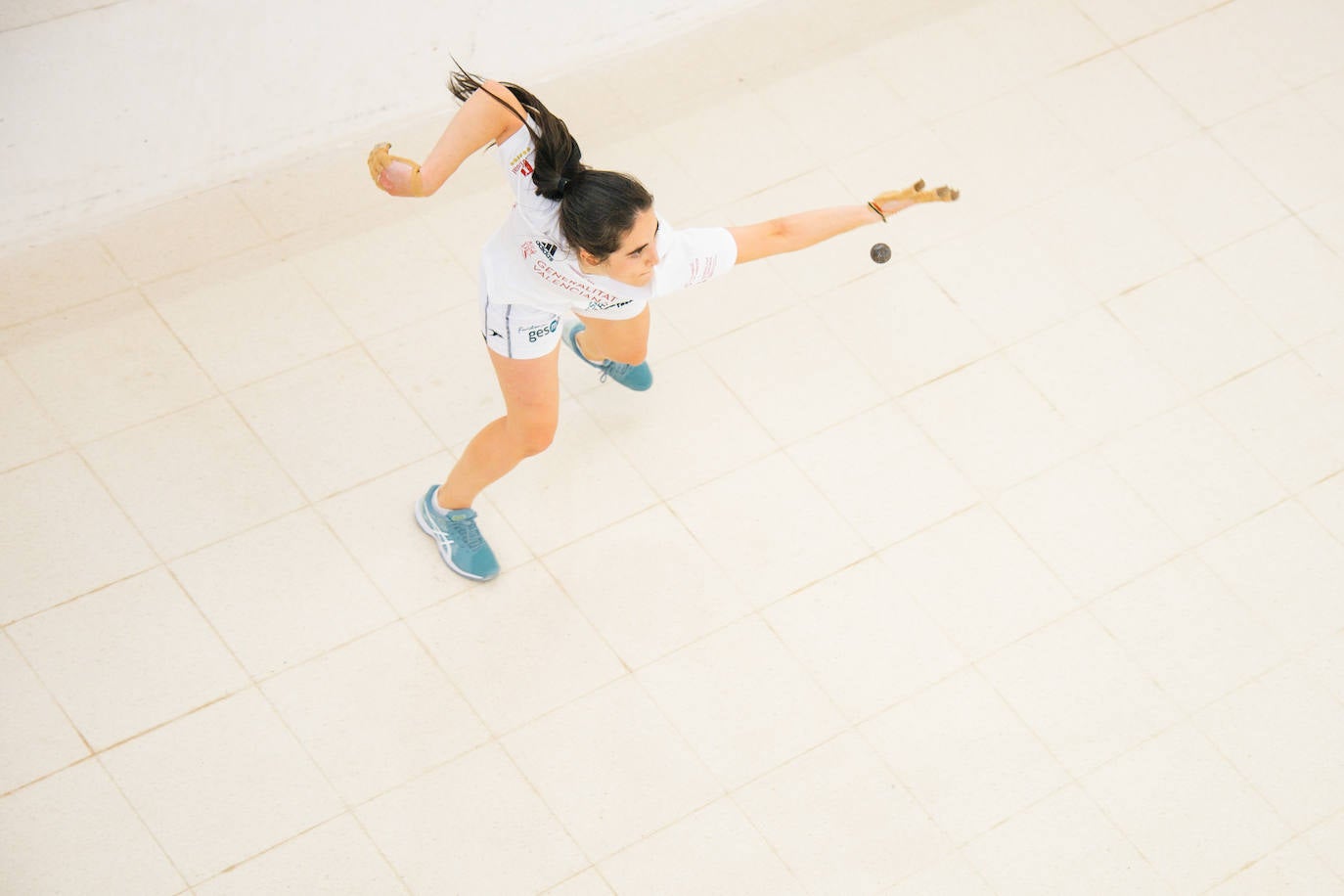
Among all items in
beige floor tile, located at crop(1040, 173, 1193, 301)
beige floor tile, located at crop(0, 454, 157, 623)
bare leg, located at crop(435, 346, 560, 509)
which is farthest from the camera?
beige floor tile, located at crop(1040, 173, 1193, 301)

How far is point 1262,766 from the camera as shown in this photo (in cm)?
287

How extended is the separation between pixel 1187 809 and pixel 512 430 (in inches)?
62.9

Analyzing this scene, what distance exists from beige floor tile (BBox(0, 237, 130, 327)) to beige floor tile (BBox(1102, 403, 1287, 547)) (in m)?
2.50

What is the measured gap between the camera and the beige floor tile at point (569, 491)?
310cm

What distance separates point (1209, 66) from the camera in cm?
408

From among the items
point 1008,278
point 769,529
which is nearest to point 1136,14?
point 1008,278

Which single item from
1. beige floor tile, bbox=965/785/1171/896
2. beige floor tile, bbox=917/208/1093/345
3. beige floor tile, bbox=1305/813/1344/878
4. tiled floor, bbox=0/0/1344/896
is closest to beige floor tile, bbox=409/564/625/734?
tiled floor, bbox=0/0/1344/896

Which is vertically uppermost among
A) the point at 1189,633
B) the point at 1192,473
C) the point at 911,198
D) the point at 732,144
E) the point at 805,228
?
the point at 911,198

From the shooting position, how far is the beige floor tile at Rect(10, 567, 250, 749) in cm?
277

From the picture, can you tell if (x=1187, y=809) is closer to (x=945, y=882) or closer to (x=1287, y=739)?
(x=1287, y=739)

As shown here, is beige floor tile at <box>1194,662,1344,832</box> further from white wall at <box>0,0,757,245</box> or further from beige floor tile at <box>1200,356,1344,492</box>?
white wall at <box>0,0,757,245</box>

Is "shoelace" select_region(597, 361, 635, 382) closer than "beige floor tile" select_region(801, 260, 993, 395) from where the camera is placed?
Yes

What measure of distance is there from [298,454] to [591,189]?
120 cm

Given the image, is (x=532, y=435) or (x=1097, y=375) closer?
(x=532, y=435)
